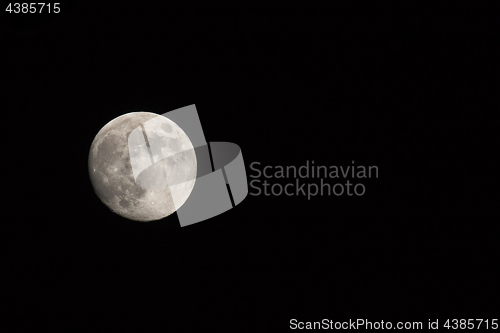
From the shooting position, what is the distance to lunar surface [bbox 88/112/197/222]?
6.75 m

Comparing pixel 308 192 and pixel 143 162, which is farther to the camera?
pixel 308 192

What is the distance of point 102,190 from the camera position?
7.01m

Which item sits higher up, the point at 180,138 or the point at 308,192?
the point at 180,138

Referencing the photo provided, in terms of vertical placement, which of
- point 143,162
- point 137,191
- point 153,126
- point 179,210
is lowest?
point 179,210

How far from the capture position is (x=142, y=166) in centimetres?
672

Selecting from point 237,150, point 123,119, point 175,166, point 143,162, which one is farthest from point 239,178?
point 123,119

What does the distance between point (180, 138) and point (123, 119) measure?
3.50 feet

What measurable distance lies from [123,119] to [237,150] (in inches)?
83.1

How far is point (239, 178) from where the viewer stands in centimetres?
715

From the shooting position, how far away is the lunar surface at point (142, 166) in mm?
6754

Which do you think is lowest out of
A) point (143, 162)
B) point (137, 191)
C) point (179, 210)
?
point (179, 210)

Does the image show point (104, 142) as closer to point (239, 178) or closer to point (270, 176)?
point (239, 178)

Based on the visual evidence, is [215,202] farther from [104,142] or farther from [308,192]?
[104,142]

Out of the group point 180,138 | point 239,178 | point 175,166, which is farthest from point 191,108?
point 239,178
